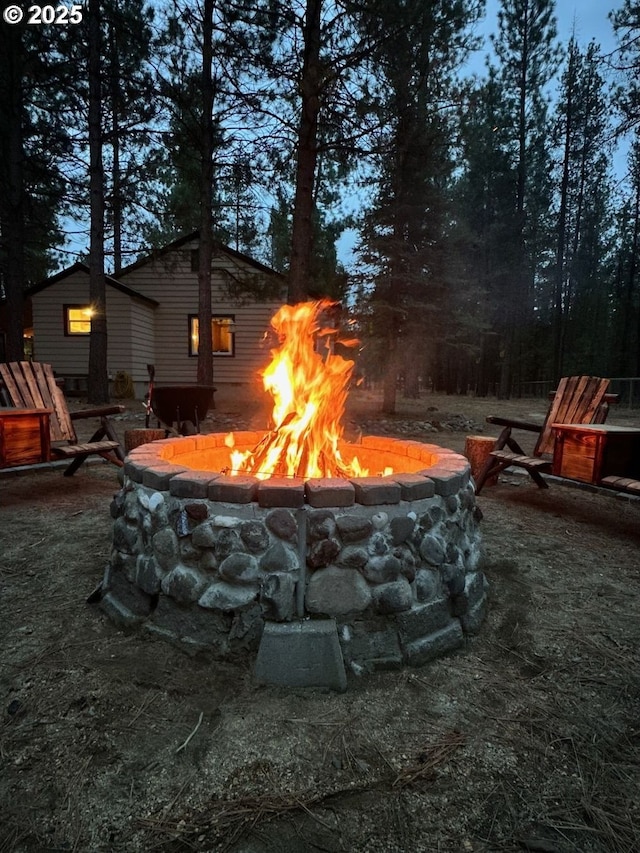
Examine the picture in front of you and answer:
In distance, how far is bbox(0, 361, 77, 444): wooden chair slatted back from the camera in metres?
5.68

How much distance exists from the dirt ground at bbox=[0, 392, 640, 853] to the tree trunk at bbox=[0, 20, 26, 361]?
12791mm

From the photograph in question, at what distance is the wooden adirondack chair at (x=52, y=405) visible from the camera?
18.5 ft

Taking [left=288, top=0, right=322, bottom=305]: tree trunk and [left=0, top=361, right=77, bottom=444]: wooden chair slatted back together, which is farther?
[left=288, top=0, right=322, bottom=305]: tree trunk

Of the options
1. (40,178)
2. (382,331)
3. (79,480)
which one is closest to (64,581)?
(79,480)

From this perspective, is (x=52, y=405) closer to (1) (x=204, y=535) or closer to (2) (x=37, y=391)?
(2) (x=37, y=391)

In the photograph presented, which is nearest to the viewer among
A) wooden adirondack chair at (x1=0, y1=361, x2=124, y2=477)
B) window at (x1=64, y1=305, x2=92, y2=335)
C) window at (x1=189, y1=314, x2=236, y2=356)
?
wooden adirondack chair at (x1=0, y1=361, x2=124, y2=477)

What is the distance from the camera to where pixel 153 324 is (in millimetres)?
18297

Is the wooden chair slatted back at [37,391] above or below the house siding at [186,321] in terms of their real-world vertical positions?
below

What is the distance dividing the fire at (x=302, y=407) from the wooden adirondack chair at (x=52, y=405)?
2.52 m

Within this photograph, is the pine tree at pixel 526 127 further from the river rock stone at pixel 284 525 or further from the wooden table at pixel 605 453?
the river rock stone at pixel 284 525

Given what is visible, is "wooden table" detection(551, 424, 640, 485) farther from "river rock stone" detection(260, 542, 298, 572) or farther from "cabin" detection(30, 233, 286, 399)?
"cabin" detection(30, 233, 286, 399)

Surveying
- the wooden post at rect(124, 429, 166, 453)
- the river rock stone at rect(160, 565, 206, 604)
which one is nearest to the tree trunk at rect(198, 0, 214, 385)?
the wooden post at rect(124, 429, 166, 453)

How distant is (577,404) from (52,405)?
6.63m

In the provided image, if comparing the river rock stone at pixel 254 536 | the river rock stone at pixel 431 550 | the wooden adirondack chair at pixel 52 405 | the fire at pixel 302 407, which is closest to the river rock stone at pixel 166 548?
the river rock stone at pixel 254 536
